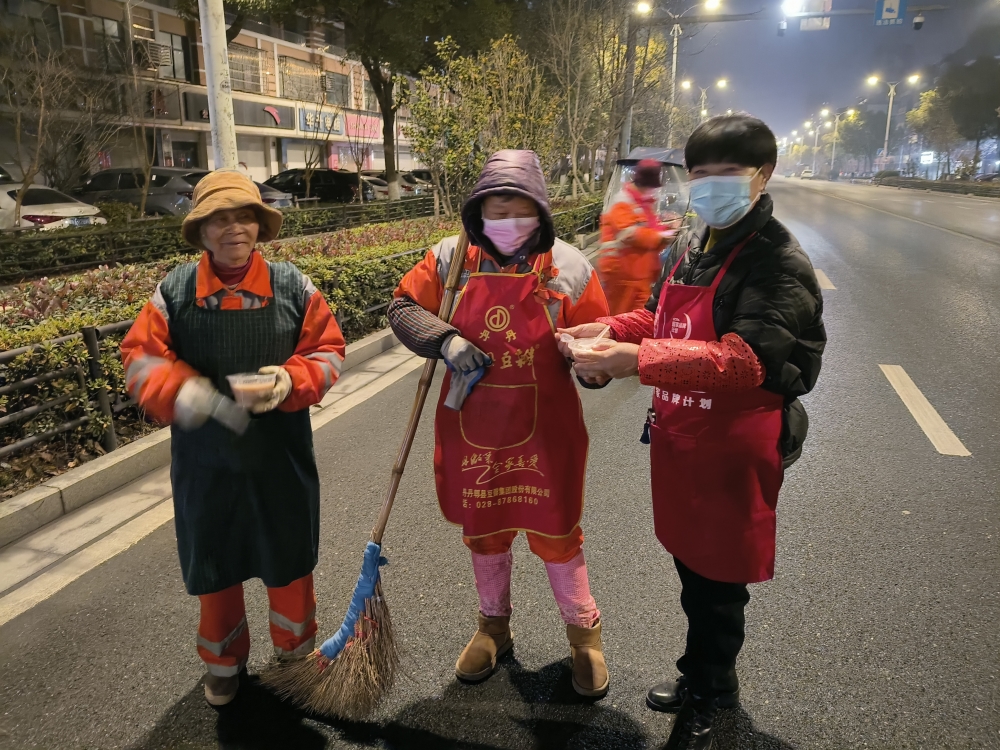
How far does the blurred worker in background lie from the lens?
379cm

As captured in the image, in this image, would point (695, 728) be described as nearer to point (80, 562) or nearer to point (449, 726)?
point (449, 726)

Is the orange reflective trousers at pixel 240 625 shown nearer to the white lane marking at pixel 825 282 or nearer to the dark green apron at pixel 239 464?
the dark green apron at pixel 239 464

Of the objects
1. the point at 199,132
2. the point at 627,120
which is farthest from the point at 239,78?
the point at 627,120

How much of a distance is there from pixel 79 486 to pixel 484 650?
8.61ft

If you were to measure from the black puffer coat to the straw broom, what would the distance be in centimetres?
Result: 84

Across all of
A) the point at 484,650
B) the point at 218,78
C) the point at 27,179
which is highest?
the point at 218,78

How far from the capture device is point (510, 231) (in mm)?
2246

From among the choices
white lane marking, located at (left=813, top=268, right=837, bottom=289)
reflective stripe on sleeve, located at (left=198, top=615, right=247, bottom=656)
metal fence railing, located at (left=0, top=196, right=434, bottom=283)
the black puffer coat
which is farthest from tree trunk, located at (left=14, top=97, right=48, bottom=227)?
the black puffer coat

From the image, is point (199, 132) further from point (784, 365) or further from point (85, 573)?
point (784, 365)

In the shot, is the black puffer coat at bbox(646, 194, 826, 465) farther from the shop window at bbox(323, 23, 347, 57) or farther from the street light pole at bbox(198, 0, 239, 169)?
the shop window at bbox(323, 23, 347, 57)

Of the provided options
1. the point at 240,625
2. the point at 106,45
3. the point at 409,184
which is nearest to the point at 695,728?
the point at 240,625

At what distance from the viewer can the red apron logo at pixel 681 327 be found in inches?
78.9

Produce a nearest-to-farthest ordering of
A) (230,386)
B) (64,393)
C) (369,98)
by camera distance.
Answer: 1. (230,386)
2. (64,393)
3. (369,98)

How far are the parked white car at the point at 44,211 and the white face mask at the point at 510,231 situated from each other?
40.2ft
